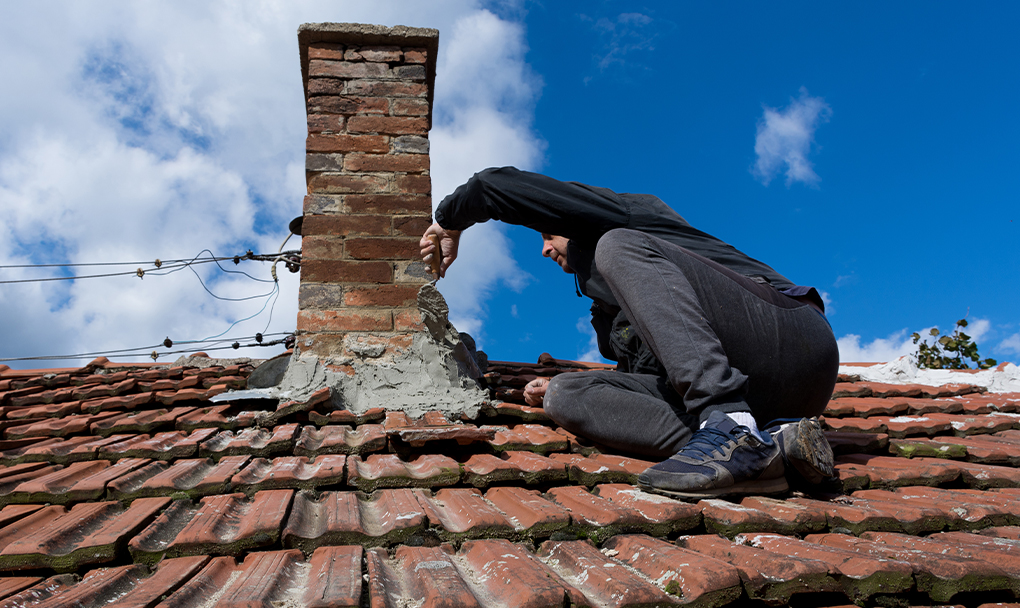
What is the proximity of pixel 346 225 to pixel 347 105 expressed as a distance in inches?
31.2

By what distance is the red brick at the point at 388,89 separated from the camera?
3654 mm

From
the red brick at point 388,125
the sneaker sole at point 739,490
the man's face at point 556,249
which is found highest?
the red brick at point 388,125

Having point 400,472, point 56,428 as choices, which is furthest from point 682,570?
point 56,428

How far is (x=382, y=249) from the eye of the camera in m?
3.38

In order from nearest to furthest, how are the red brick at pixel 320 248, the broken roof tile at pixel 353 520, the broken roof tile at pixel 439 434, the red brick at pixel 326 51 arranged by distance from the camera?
the broken roof tile at pixel 353 520
the broken roof tile at pixel 439 434
the red brick at pixel 320 248
the red brick at pixel 326 51

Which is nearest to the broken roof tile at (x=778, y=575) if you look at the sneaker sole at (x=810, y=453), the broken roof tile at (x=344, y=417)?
the sneaker sole at (x=810, y=453)

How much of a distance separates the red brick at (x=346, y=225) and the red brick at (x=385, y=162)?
32cm

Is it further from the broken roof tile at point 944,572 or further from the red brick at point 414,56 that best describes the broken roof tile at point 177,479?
the red brick at point 414,56

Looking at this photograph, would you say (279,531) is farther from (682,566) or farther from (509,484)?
(682,566)

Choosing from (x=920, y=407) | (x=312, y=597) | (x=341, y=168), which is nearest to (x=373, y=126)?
(x=341, y=168)

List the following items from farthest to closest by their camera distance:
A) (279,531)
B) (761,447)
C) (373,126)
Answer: (373,126)
(761,447)
(279,531)

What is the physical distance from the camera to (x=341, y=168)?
3.52 m

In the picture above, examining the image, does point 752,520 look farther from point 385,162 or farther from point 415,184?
point 385,162

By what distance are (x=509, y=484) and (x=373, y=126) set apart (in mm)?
2466
